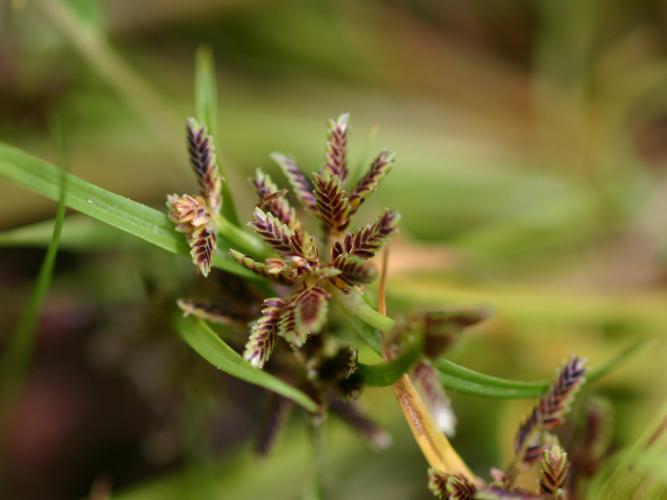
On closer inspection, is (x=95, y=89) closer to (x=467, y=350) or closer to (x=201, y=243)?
(x=467, y=350)

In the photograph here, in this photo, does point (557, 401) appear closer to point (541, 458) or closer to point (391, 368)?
point (541, 458)

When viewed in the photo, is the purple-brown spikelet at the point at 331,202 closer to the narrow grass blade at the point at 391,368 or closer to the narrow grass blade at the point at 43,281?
the narrow grass blade at the point at 391,368

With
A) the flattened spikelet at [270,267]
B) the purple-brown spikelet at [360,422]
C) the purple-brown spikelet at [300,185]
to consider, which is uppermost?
the purple-brown spikelet at [300,185]

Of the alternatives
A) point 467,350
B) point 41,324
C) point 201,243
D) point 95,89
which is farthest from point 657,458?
point 95,89

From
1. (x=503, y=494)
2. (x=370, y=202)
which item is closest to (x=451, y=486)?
(x=503, y=494)

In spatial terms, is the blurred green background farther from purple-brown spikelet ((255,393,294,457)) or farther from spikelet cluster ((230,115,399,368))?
spikelet cluster ((230,115,399,368))

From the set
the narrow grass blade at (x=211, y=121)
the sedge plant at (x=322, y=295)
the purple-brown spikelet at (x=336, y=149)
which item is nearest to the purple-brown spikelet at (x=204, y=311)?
the sedge plant at (x=322, y=295)
